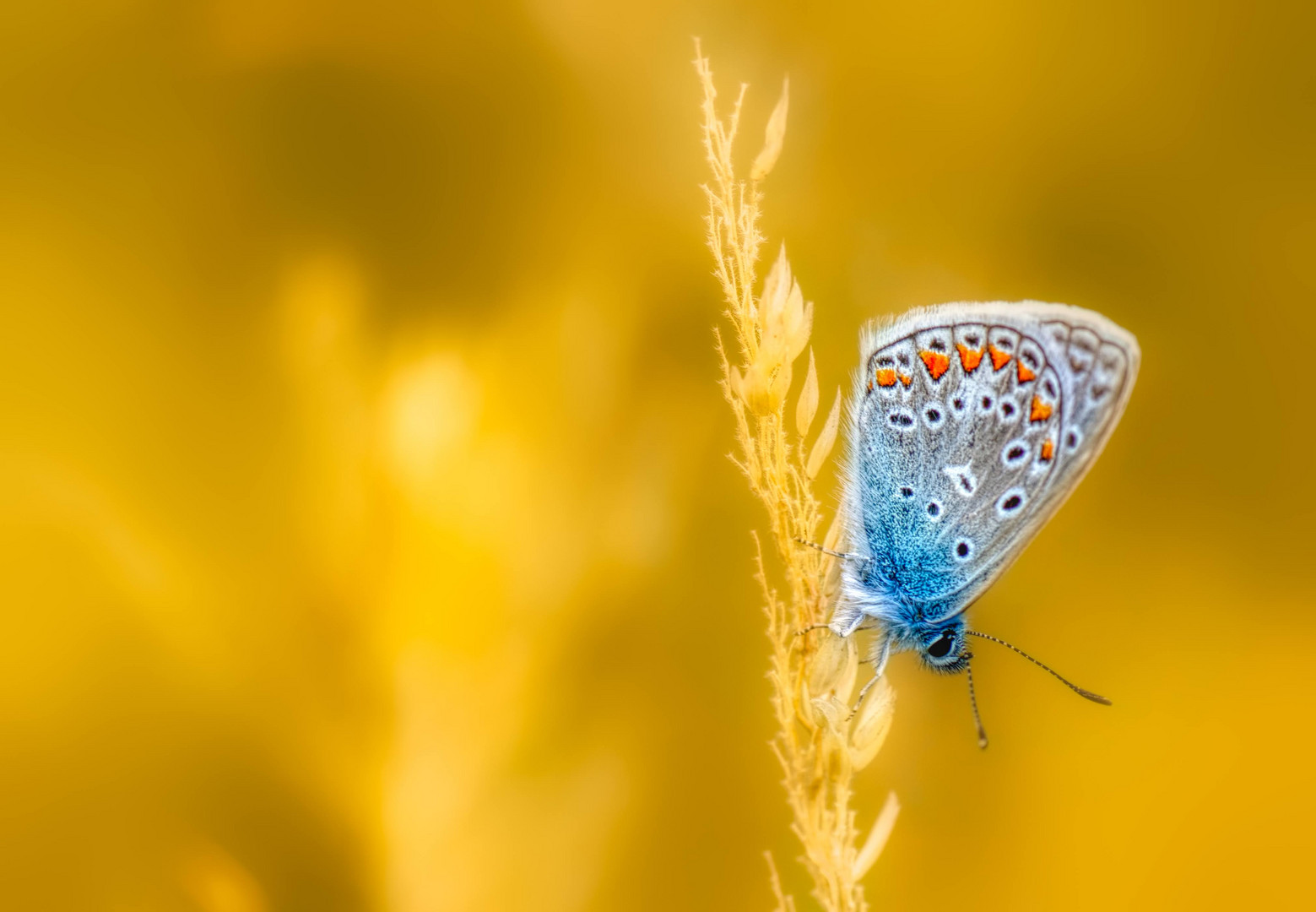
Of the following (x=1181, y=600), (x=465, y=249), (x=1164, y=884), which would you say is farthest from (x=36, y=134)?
(x=1164, y=884)

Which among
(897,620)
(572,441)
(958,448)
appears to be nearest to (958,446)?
(958,448)

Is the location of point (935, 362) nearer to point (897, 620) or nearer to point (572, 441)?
point (897, 620)

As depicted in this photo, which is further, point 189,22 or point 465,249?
point 465,249

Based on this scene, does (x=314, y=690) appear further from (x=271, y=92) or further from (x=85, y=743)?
(x=271, y=92)

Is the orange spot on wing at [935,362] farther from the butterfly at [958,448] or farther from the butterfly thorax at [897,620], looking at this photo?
the butterfly thorax at [897,620]

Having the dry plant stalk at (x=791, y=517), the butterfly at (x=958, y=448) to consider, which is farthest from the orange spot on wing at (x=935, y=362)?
the dry plant stalk at (x=791, y=517)
